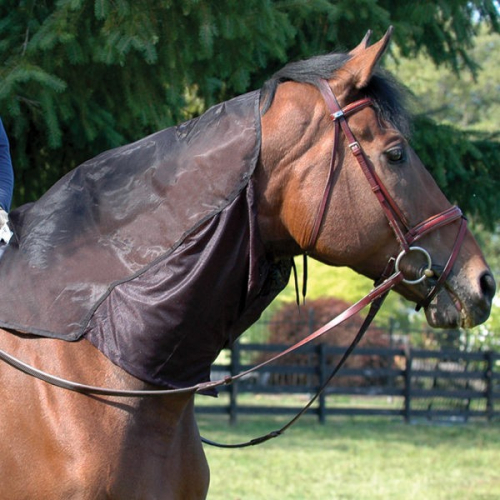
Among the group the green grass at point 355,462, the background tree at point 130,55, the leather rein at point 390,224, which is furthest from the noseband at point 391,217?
the green grass at point 355,462

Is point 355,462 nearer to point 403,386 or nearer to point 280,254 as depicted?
point 403,386

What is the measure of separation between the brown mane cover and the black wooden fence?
1147cm

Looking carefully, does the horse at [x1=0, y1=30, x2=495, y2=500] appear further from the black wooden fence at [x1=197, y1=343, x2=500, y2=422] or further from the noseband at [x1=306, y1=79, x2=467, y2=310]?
the black wooden fence at [x1=197, y1=343, x2=500, y2=422]

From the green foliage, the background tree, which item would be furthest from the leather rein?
the green foliage

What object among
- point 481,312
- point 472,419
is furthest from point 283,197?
point 472,419

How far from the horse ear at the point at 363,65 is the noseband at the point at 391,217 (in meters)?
0.08

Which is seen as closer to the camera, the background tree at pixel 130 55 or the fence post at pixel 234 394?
the background tree at pixel 130 55

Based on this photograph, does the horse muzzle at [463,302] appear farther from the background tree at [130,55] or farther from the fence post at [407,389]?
the fence post at [407,389]

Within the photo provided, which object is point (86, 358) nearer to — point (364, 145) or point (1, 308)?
point (1, 308)

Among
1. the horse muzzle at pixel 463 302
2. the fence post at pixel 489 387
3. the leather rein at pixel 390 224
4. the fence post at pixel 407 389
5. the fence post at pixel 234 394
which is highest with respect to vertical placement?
the leather rein at pixel 390 224

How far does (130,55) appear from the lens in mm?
5320

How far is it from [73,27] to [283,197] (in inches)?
104

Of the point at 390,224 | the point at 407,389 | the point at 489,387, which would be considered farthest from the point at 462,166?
the point at 489,387

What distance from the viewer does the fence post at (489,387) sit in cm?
1675
